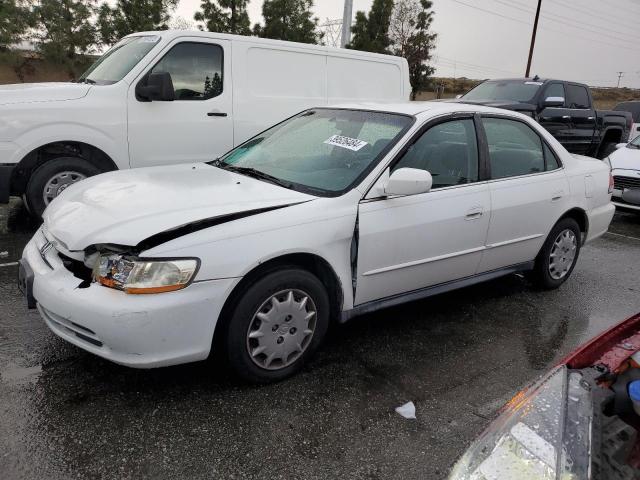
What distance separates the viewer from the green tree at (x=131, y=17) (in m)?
19.8

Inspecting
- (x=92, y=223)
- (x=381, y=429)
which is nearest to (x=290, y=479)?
(x=381, y=429)

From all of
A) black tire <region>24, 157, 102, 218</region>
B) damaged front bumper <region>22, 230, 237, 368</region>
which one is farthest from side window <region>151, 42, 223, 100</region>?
damaged front bumper <region>22, 230, 237, 368</region>

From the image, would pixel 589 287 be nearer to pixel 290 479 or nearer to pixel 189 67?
pixel 290 479

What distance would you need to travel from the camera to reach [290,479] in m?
2.24

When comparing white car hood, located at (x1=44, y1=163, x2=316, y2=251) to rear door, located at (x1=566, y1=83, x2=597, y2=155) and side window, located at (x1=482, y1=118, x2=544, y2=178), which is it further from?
rear door, located at (x1=566, y1=83, x2=597, y2=155)

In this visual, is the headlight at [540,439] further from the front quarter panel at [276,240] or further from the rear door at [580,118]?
the rear door at [580,118]

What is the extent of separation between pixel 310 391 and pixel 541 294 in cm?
272

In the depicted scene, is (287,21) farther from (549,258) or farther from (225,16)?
(549,258)

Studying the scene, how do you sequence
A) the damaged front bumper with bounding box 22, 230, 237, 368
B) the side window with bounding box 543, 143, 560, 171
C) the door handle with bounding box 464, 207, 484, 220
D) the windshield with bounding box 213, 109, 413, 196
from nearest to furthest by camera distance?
1. the damaged front bumper with bounding box 22, 230, 237, 368
2. the windshield with bounding box 213, 109, 413, 196
3. the door handle with bounding box 464, 207, 484, 220
4. the side window with bounding box 543, 143, 560, 171

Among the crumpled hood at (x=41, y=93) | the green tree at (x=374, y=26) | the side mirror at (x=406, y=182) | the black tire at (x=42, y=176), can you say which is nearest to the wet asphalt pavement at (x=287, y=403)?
A: the side mirror at (x=406, y=182)

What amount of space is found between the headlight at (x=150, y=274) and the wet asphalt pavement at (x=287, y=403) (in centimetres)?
67

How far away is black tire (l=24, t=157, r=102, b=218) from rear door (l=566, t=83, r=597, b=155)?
958cm

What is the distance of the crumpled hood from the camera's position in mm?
5074

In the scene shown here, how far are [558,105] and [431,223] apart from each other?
8540mm
